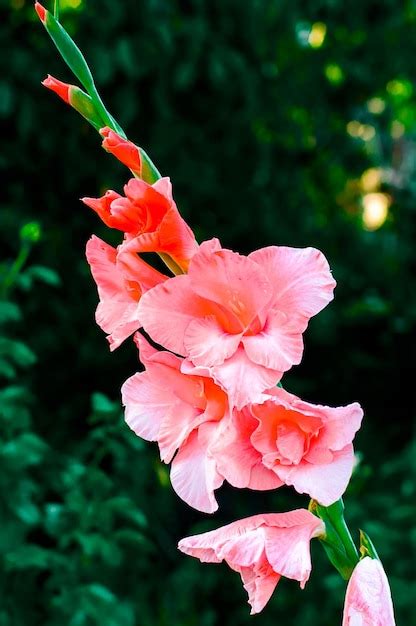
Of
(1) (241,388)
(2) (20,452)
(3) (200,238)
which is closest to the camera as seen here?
(1) (241,388)

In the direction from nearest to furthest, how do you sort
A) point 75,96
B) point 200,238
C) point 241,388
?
1. point 241,388
2. point 75,96
3. point 200,238

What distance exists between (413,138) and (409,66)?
5.79 ft

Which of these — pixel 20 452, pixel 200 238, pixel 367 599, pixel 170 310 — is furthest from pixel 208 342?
pixel 200 238

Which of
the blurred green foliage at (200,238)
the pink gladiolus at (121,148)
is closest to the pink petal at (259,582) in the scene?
the pink gladiolus at (121,148)

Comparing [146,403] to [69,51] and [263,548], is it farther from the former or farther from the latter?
[69,51]

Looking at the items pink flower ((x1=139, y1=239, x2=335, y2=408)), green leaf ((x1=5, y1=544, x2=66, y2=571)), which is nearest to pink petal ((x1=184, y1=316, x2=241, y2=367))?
pink flower ((x1=139, y1=239, x2=335, y2=408))

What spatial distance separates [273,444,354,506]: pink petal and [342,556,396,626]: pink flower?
0.08 meters

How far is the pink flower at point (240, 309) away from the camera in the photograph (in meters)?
0.86

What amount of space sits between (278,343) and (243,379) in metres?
0.05

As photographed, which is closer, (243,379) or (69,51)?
(243,379)

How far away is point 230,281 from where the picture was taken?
0.88 m

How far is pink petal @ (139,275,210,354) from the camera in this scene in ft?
2.87

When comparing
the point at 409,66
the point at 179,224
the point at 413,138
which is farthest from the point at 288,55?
the point at 179,224

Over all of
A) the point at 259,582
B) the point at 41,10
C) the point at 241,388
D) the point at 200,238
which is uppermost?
the point at 200,238
